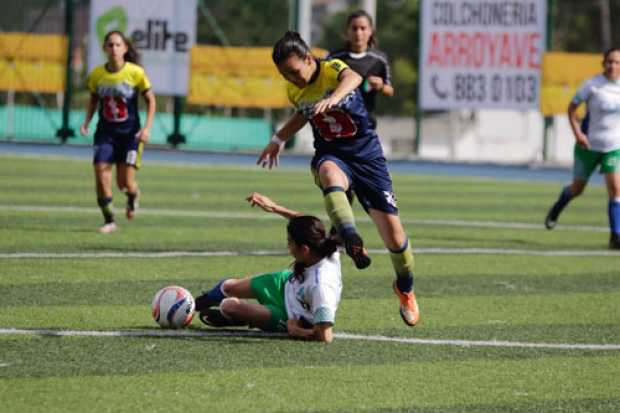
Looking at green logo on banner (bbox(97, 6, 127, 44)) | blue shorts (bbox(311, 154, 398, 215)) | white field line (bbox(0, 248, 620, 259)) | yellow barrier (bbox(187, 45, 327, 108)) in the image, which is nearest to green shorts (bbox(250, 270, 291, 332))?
blue shorts (bbox(311, 154, 398, 215))

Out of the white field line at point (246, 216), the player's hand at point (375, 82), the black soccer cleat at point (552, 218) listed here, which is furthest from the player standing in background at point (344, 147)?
the white field line at point (246, 216)

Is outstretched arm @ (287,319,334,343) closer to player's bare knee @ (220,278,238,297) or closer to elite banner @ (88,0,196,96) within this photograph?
player's bare knee @ (220,278,238,297)

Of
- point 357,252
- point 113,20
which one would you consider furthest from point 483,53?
point 357,252

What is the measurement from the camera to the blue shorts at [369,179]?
8.70 metres

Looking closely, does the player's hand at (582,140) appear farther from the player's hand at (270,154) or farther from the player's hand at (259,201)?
the player's hand at (259,201)

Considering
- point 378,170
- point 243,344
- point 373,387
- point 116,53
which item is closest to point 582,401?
point 373,387

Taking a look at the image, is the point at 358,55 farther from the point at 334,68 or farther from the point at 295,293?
the point at 295,293

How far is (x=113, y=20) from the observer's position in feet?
102

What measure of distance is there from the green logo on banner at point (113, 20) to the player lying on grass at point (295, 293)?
2350 cm

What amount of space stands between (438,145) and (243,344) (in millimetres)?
50693

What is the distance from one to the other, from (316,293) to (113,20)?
24237 mm

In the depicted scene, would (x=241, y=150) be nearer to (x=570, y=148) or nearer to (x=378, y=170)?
(x=570, y=148)

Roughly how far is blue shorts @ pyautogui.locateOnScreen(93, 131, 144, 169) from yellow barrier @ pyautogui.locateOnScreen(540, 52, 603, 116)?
17685mm

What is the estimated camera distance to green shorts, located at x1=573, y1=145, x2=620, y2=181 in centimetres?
1427
